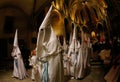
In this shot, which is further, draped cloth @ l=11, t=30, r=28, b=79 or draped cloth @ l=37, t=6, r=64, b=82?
draped cloth @ l=11, t=30, r=28, b=79

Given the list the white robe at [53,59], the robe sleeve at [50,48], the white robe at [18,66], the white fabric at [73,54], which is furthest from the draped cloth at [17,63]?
the robe sleeve at [50,48]

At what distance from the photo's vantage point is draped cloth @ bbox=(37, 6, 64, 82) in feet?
18.2

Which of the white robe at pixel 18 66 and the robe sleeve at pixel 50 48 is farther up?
the robe sleeve at pixel 50 48

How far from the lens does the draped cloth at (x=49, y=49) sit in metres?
5.55

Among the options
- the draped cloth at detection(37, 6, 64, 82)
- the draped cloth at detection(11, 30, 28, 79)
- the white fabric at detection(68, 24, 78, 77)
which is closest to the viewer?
the draped cloth at detection(37, 6, 64, 82)

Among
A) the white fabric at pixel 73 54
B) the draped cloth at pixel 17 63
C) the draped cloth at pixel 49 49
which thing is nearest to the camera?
the draped cloth at pixel 49 49

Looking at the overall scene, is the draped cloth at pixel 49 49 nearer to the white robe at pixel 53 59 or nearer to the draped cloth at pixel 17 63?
the white robe at pixel 53 59

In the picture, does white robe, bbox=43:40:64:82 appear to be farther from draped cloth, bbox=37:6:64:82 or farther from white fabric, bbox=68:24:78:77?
white fabric, bbox=68:24:78:77

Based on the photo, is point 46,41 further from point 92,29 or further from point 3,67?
point 92,29

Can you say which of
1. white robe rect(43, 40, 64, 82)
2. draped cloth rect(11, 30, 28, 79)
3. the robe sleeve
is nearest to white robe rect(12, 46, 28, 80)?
draped cloth rect(11, 30, 28, 79)

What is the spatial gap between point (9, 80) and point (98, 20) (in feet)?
65.2

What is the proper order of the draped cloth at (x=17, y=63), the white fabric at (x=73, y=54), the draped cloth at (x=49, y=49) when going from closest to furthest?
the draped cloth at (x=49, y=49) < the white fabric at (x=73, y=54) < the draped cloth at (x=17, y=63)

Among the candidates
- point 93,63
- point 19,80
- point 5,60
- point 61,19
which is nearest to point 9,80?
point 19,80

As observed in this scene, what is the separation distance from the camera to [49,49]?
5574 millimetres
